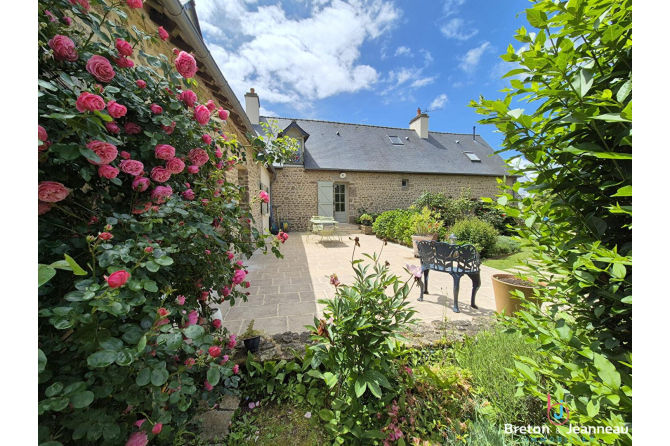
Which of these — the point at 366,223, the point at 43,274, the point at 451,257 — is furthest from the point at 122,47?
the point at 366,223

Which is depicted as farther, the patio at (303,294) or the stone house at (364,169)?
the stone house at (364,169)

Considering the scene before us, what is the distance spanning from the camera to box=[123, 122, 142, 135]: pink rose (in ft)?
3.73

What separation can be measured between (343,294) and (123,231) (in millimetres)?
1125

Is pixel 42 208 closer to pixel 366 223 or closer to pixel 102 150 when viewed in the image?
pixel 102 150

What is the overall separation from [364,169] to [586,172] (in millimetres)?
11723

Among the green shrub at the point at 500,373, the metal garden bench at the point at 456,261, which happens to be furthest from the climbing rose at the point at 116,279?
the metal garden bench at the point at 456,261

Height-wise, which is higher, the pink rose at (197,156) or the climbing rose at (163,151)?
the pink rose at (197,156)

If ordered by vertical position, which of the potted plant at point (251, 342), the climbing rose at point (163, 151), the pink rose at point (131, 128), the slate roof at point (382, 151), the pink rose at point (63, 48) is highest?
the slate roof at point (382, 151)

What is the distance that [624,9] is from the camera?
710 mm

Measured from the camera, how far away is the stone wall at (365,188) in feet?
38.7

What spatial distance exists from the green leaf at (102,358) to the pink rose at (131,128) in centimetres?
101

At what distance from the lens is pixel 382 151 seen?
1377cm

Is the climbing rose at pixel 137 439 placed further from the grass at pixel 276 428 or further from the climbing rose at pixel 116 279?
the grass at pixel 276 428
